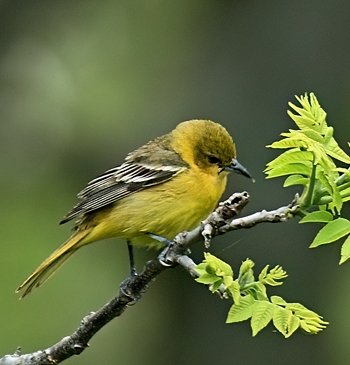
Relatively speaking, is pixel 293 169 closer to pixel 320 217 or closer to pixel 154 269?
pixel 320 217

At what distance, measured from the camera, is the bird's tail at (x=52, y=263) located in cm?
424

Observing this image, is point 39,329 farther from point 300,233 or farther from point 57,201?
point 300,233

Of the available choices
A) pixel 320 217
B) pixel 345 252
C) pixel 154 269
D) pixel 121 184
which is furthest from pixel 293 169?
pixel 121 184

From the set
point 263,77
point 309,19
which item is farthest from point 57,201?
point 309,19

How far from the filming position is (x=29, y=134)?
8.45m

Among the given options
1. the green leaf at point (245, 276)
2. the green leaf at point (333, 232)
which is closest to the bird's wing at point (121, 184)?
the green leaf at point (245, 276)

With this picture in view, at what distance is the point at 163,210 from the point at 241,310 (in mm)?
2202

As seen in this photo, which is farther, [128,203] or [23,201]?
[23,201]

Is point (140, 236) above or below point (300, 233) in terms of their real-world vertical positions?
above

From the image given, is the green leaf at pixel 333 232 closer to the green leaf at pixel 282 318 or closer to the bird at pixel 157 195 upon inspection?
the green leaf at pixel 282 318

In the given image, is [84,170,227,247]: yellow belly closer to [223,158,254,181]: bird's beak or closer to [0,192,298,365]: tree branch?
[223,158,254,181]: bird's beak

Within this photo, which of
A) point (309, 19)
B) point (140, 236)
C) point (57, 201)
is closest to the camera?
point (140, 236)

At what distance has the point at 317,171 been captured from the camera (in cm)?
238

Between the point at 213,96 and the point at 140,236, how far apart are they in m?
2.45
